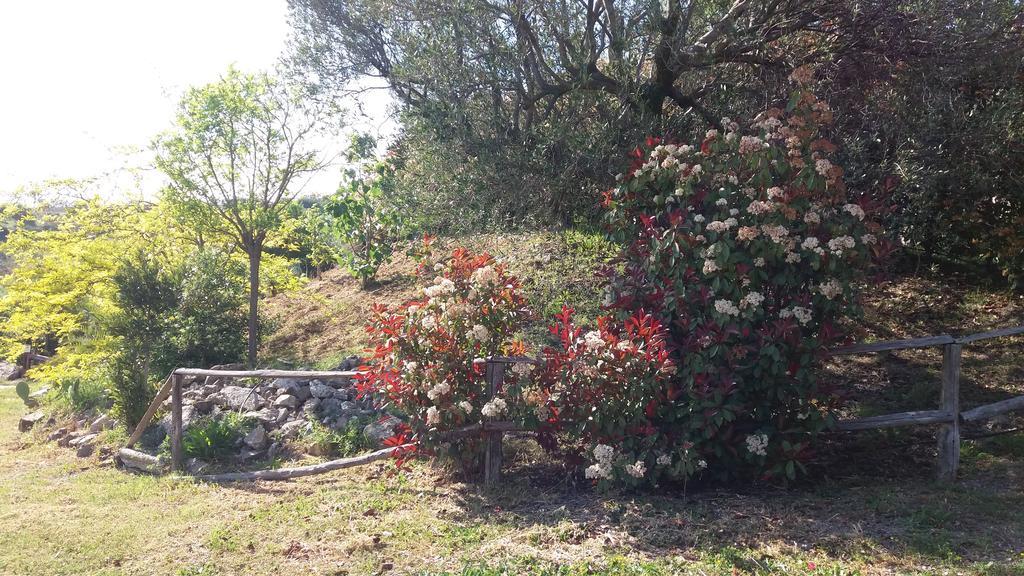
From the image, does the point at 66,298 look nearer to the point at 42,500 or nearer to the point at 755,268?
the point at 42,500

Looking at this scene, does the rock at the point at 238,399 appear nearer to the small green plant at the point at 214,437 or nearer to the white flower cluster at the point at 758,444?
the small green plant at the point at 214,437

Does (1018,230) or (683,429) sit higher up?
(1018,230)

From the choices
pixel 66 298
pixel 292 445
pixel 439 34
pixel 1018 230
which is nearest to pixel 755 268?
pixel 439 34

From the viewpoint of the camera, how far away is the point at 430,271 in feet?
21.9

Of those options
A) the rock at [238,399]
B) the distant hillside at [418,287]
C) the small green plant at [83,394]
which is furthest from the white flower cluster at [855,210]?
the small green plant at [83,394]

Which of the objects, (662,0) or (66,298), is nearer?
(662,0)

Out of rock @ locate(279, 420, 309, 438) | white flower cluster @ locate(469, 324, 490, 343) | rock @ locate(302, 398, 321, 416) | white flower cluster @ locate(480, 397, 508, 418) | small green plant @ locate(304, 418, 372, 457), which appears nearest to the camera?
white flower cluster @ locate(480, 397, 508, 418)

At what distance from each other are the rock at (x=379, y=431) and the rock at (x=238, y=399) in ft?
5.39

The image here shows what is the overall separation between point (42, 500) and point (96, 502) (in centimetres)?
59

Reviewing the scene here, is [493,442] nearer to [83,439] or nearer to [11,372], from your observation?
[83,439]

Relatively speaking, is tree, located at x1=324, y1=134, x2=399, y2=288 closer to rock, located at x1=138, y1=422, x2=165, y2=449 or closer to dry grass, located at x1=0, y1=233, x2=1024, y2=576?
rock, located at x1=138, y1=422, x2=165, y2=449

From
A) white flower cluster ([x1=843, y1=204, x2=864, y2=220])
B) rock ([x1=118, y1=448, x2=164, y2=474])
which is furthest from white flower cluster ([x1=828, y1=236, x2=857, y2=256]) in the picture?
rock ([x1=118, y1=448, x2=164, y2=474])

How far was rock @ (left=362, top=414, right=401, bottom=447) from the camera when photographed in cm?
735

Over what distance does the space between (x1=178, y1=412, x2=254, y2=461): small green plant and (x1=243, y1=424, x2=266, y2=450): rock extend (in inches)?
6.3
